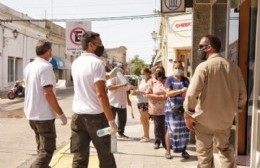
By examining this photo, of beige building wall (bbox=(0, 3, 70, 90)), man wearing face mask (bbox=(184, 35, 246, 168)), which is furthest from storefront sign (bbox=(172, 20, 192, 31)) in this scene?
man wearing face mask (bbox=(184, 35, 246, 168))

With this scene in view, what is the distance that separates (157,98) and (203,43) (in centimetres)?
336

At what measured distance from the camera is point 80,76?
15.7 ft

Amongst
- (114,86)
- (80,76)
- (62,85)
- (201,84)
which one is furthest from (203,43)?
(62,85)

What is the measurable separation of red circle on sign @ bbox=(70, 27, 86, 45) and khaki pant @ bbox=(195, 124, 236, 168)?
513 cm

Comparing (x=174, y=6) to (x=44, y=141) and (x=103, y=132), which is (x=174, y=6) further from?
(x=103, y=132)

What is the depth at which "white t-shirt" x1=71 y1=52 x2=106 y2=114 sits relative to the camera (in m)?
4.70

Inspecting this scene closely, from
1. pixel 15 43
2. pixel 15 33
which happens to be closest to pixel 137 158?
pixel 15 33

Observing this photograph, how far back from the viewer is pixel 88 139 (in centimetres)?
493

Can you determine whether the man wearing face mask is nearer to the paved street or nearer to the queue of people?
the queue of people

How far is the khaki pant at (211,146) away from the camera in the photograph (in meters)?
4.63

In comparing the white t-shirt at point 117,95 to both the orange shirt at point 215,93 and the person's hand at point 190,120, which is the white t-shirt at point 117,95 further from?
the orange shirt at point 215,93

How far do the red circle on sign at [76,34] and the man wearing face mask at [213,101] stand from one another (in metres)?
4.95

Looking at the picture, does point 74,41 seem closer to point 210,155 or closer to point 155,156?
point 155,156

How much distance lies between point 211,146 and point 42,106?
2.23 metres
